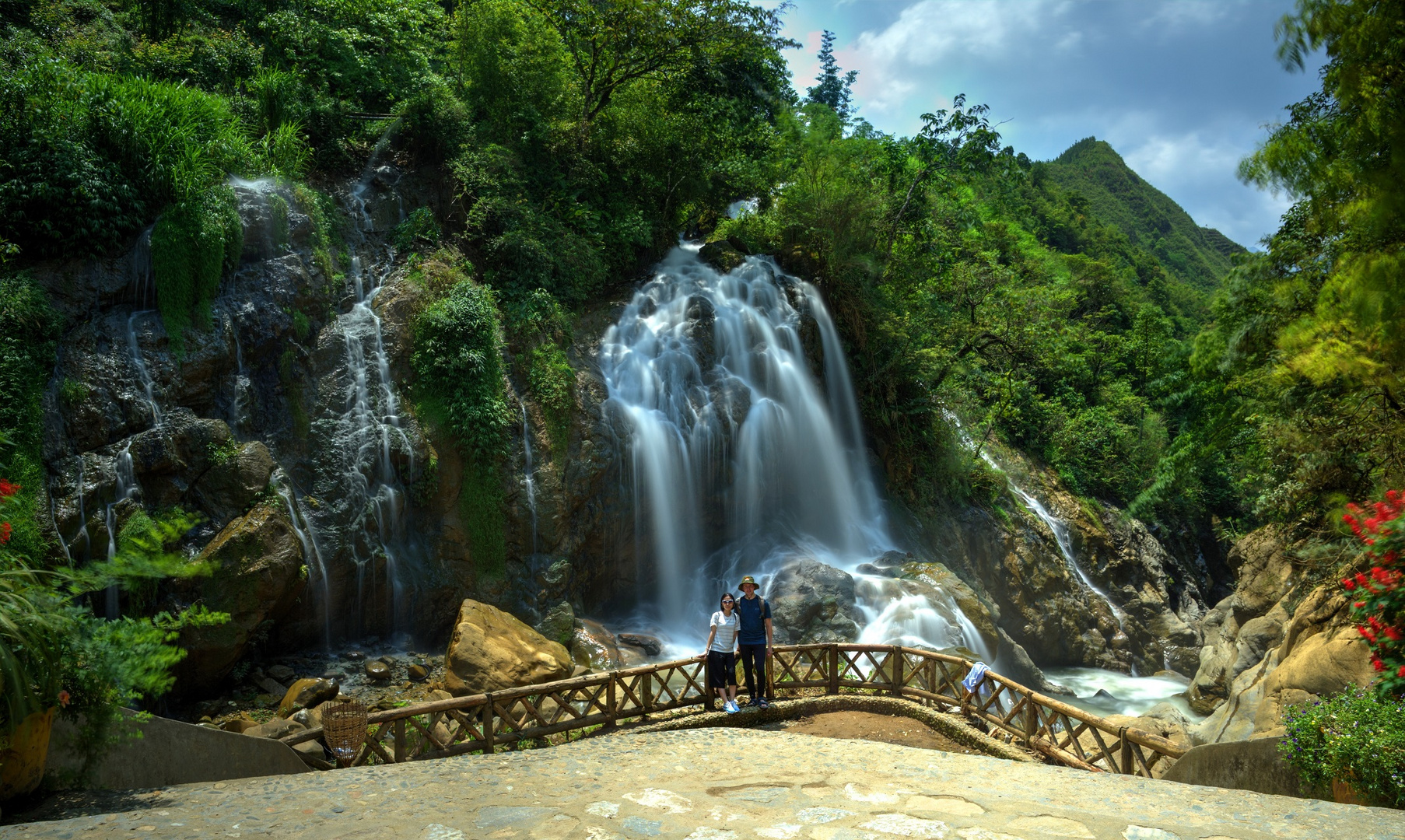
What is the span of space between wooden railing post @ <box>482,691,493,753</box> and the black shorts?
254 centimetres

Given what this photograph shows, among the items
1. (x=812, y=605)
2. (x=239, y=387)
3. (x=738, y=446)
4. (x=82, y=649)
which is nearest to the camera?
(x=82, y=649)

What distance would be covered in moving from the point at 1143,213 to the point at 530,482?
8348 centimetres

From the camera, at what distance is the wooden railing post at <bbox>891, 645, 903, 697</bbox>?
10379 mm

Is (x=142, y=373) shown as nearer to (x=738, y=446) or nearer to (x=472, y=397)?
(x=472, y=397)

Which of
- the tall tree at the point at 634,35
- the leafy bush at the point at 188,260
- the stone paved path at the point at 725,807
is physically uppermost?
the tall tree at the point at 634,35

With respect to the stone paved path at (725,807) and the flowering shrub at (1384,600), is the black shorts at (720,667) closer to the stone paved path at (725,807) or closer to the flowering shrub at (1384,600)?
the stone paved path at (725,807)

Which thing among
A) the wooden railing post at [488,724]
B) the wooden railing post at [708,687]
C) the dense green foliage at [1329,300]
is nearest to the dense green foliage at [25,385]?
the wooden railing post at [488,724]

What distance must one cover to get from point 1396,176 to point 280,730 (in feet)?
37.0

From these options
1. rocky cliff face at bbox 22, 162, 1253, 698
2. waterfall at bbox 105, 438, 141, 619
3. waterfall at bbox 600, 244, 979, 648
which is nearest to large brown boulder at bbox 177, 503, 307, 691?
rocky cliff face at bbox 22, 162, 1253, 698

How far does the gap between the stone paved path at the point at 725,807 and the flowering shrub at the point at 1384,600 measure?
1576 millimetres

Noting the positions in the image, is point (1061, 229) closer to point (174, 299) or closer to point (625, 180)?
point (625, 180)

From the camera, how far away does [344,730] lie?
23.1ft

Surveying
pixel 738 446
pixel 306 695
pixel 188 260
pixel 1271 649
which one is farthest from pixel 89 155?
pixel 1271 649

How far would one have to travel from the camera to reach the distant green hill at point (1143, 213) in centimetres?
7194
